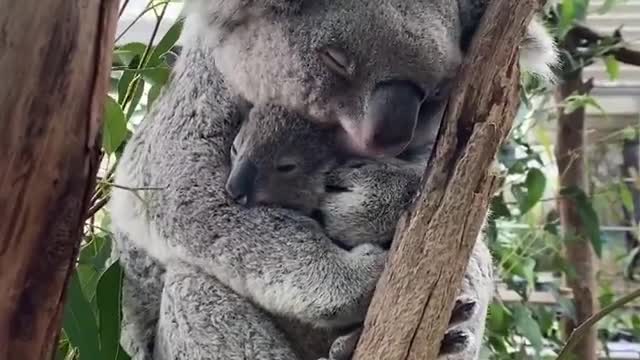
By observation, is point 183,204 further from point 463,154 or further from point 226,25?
point 463,154

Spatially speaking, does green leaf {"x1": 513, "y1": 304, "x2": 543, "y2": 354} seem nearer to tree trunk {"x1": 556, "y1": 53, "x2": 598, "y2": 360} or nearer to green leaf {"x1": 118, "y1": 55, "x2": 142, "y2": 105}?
tree trunk {"x1": 556, "y1": 53, "x2": 598, "y2": 360}

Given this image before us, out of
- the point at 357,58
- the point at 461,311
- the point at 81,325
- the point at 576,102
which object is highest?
the point at 576,102

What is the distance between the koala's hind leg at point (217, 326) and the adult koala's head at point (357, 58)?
0.29 metres

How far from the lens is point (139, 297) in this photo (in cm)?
155

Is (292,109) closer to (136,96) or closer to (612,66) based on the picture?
(136,96)

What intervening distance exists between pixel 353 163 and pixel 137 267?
0.45 metres

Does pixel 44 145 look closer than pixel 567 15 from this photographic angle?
Yes

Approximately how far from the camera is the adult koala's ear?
1.33 meters

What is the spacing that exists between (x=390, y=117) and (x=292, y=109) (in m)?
0.19

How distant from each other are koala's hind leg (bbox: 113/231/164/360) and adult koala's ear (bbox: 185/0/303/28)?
42 centimetres

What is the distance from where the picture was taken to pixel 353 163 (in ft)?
4.48

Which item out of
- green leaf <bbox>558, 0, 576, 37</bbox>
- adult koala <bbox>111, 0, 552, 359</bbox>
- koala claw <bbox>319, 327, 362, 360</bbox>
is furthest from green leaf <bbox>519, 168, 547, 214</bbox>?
koala claw <bbox>319, 327, 362, 360</bbox>

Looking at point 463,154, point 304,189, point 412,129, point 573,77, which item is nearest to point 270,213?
point 304,189

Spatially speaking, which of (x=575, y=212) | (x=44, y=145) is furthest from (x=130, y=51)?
(x=575, y=212)
